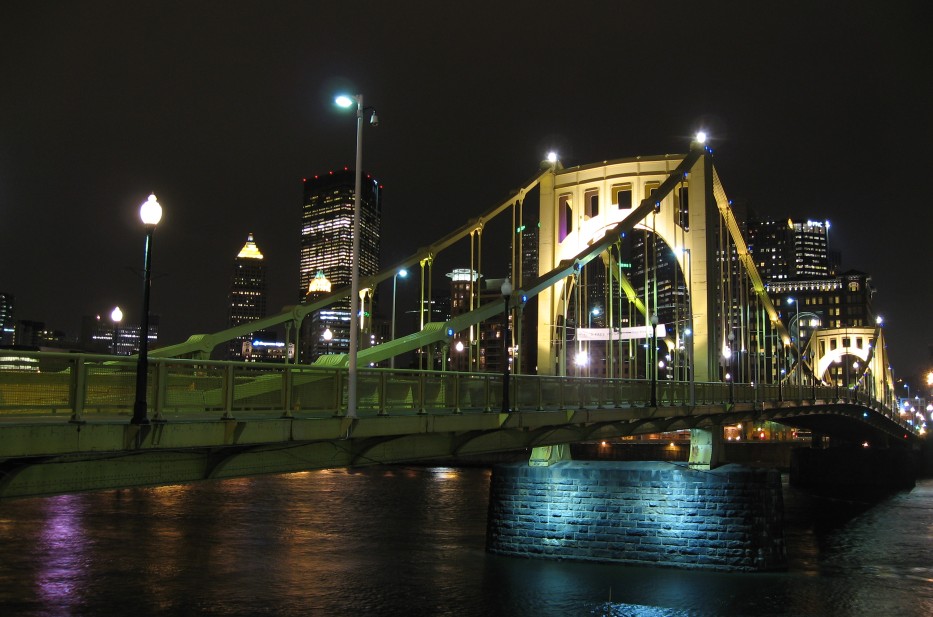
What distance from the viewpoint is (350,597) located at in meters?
23.0

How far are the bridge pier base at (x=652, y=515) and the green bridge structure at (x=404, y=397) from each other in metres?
1.70

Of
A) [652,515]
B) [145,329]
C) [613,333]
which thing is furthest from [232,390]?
[613,333]

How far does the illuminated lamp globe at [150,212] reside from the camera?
38.8 feet

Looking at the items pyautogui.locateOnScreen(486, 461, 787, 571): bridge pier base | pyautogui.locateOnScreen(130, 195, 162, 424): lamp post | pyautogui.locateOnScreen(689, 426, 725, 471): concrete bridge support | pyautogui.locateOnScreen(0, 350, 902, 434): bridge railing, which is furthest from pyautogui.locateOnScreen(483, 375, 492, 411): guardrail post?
pyautogui.locateOnScreen(689, 426, 725, 471): concrete bridge support

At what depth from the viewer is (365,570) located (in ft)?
88.1

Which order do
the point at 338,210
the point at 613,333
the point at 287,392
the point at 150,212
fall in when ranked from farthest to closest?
the point at 338,210, the point at 613,333, the point at 287,392, the point at 150,212

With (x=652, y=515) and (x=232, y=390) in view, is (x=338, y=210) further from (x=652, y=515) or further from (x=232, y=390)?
(x=232, y=390)

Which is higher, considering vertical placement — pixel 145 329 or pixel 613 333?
pixel 613 333

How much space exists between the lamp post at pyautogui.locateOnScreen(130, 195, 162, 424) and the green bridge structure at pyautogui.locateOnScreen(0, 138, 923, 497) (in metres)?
0.18

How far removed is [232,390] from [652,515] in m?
16.7

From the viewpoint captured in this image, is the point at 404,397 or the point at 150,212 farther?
the point at 404,397

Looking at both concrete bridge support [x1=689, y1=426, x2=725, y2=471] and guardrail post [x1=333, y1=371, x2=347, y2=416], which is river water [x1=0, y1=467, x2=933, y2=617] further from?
guardrail post [x1=333, y1=371, x2=347, y2=416]

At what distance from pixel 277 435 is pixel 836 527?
3552 cm

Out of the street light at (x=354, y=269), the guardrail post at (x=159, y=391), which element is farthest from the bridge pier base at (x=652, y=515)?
the guardrail post at (x=159, y=391)
